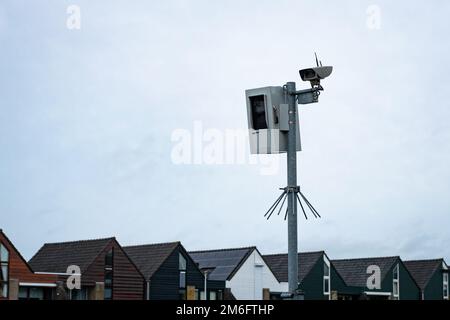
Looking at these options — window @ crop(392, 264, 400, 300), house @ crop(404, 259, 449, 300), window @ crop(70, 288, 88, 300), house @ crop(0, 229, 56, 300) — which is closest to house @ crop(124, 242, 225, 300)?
window @ crop(70, 288, 88, 300)

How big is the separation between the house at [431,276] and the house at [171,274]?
2832 centimetres

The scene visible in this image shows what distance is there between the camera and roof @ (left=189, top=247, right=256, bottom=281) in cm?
6706

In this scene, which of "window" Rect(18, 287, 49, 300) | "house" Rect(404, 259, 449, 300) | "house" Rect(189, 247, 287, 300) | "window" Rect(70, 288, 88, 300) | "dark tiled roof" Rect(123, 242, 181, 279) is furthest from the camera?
"house" Rect(404, 259, 449, 300)

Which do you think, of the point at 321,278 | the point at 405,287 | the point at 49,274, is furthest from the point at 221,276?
the point at 405,287

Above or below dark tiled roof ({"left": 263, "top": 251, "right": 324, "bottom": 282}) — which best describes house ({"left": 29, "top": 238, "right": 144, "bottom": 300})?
below

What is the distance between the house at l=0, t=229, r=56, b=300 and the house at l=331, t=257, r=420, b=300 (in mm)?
30076

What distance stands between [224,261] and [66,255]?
13.9 metres

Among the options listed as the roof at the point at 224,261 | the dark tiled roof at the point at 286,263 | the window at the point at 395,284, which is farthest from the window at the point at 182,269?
the window at the point at 395,284

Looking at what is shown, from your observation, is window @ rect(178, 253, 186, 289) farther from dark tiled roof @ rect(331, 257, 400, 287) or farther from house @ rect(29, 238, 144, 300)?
dark tiled roof @ rect(331, 257, 400, 287)

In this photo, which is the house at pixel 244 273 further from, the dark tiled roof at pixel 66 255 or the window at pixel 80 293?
the window at pixel 80 293

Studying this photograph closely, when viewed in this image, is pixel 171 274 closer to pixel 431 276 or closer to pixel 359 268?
pixel 359 268

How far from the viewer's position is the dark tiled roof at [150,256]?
62.1m
